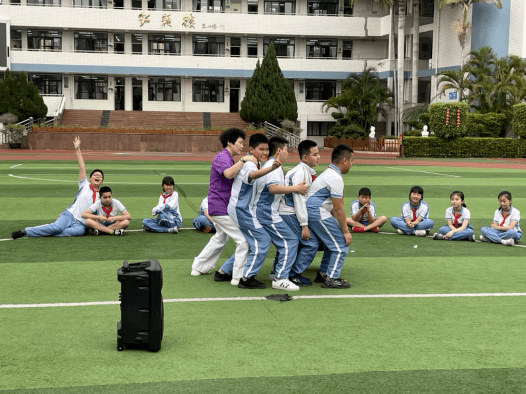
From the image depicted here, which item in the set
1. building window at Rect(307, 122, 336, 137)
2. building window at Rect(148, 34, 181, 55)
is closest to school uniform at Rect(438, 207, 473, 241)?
building window at Rect(307, 122, 336, 137)

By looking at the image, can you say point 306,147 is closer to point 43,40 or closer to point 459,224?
point 459,224

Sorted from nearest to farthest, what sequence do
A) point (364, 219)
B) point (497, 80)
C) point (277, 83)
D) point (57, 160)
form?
point (364, 219)
point (57, 160)
point (497, 80)
point (277, 83)

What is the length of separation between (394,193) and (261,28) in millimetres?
42629

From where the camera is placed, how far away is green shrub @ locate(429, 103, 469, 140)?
42.4 metres

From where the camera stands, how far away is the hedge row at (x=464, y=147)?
1687 inches

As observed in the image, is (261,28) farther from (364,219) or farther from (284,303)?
(284,303)

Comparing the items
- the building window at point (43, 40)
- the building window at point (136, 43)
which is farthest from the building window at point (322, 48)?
the building window at point (43, 40)

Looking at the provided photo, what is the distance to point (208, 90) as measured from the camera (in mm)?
61750

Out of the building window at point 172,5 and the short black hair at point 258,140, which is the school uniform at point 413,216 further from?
the building window at point 172,5

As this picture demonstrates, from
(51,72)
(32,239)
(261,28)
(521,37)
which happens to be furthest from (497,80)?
(32,239)

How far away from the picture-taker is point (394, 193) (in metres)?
20.2

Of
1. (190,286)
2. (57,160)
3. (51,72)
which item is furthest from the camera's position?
(51,72)

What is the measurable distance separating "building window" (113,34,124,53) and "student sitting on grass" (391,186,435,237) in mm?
51788

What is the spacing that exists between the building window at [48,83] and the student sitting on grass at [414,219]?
171 feet
